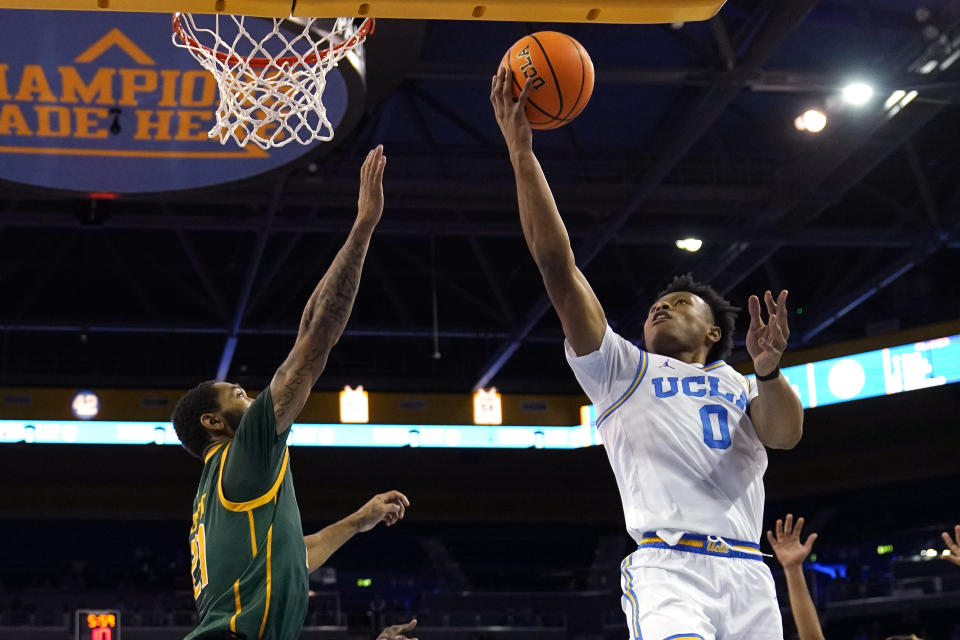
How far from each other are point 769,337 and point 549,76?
130 centimetres

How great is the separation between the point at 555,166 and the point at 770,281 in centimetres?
608

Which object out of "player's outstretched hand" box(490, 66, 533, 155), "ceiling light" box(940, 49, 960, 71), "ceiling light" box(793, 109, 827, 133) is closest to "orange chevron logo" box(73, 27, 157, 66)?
"player's outstretched hand" box(490, 66, 533, 155)

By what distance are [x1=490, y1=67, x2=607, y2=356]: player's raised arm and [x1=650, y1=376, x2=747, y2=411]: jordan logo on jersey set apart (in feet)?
1.01

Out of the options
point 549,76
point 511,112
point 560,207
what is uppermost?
point 560,207

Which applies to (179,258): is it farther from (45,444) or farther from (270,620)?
(270,620)

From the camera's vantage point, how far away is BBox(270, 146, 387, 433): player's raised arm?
12.6 feet

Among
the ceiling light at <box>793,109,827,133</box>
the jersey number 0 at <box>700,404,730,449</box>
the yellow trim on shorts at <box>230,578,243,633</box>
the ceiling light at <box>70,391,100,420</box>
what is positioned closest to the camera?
the yellow trim on shorts at <box>230,578,243,633</box>

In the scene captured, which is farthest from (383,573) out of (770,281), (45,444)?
(770,281)

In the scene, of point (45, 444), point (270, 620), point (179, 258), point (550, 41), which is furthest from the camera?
point (45, 444)

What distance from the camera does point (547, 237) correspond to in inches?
160

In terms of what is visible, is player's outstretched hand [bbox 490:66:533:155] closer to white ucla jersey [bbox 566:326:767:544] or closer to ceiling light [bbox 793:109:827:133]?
white ucla jersey [bbox 566:326:767:544]

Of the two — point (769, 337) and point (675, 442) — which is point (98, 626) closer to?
point (675, 442)

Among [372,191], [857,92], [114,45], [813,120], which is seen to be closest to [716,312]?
[372,191]

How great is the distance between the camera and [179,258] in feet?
61.3
